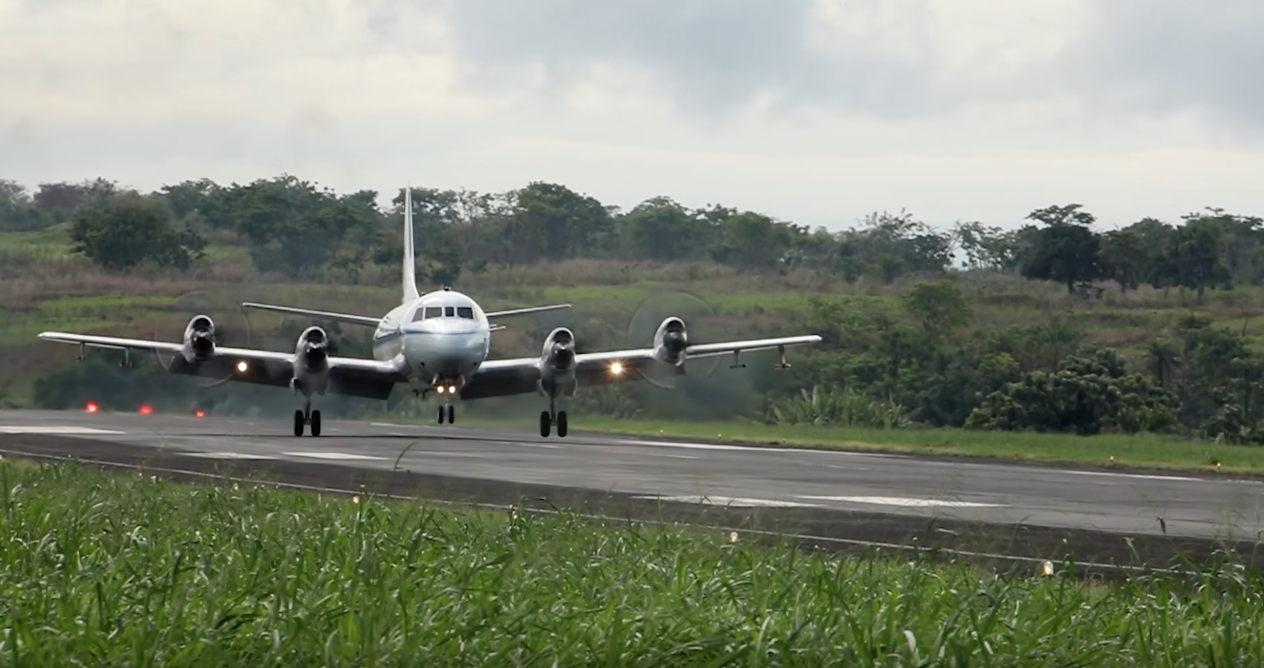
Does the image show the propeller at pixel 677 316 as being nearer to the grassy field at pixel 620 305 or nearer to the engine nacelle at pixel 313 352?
the grassy field at pixel 620 305

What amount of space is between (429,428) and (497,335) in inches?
342

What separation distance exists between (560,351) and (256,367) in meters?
7.23

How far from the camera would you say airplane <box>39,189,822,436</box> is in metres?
40.0

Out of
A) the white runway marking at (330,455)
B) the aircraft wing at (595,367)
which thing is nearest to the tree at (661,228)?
the aircraft wing at (595,367)

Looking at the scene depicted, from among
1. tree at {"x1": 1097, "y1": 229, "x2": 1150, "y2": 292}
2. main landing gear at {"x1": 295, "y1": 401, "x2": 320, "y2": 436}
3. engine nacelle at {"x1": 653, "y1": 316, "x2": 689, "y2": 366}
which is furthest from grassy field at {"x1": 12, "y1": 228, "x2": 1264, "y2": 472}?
main landing gear at {"x1": 295, "y1": 401, "x2": 320, "y2": 436}

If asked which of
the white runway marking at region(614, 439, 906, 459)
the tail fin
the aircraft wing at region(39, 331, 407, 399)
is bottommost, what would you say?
the white runway marking at region(614, 439, 906, 459)

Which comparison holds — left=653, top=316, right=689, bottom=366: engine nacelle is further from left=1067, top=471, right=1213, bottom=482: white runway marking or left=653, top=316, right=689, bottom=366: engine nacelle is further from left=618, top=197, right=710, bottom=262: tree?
left=618, top=197, right=710, bottom=262: tree

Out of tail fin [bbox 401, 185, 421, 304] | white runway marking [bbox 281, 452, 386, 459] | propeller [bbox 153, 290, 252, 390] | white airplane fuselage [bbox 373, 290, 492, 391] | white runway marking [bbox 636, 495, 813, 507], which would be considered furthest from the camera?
tail fin [bbox 401, 185, 421, 304]

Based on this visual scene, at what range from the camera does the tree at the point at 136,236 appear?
225 ft

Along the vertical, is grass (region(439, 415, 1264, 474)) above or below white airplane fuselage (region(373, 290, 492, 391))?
below

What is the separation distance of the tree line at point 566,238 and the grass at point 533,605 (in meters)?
59.6

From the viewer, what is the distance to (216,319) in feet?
167

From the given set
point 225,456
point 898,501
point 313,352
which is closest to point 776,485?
point 898,501

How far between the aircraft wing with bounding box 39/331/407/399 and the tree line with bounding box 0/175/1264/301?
25.9 m
